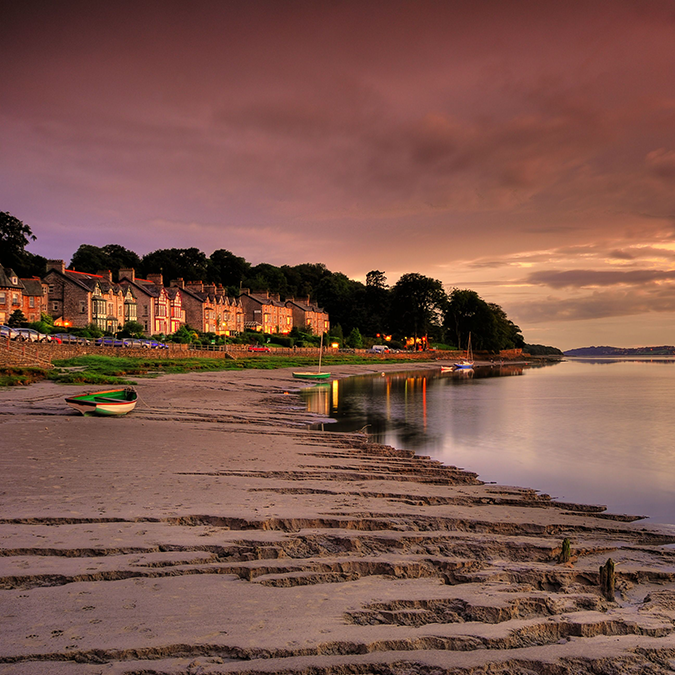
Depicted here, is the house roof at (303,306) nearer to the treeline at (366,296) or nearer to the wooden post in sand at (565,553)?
the treeline at (366,296)

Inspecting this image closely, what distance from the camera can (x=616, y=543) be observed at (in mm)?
9367

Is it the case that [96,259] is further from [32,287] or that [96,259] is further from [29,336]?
[29,336]

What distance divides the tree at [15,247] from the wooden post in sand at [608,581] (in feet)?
338

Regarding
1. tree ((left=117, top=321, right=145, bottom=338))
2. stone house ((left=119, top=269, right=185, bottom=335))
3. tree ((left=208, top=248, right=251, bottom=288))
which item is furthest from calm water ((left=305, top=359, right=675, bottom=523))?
tree ((left=208, top=248, right=251, bottom=288))

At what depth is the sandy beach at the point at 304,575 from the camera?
4770 mm

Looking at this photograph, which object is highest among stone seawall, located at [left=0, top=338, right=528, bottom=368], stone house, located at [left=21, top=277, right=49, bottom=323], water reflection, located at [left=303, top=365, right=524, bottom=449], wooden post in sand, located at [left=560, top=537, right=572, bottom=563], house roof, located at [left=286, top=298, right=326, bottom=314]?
house roof, located at [left=286, top=298, right=326, bottom=314]

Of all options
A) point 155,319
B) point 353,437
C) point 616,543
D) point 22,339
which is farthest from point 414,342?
point 616,543

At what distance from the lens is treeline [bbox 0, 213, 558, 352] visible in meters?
132

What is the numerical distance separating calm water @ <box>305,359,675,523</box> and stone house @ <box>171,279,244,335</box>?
5225 centimetres

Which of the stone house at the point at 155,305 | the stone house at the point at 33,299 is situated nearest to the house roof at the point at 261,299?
the stone house at the point at 155,305

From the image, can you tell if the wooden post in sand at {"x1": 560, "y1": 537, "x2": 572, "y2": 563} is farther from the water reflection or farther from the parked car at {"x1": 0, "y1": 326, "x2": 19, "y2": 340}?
the parked car at {"x1": 0, "y1": 326, "x2": 19, "y2": 340}

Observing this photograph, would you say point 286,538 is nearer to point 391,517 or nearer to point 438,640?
point 391,517

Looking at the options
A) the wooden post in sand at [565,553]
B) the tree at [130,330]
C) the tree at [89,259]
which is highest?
the tree at [89,259]

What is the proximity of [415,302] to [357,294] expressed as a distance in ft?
63.6
